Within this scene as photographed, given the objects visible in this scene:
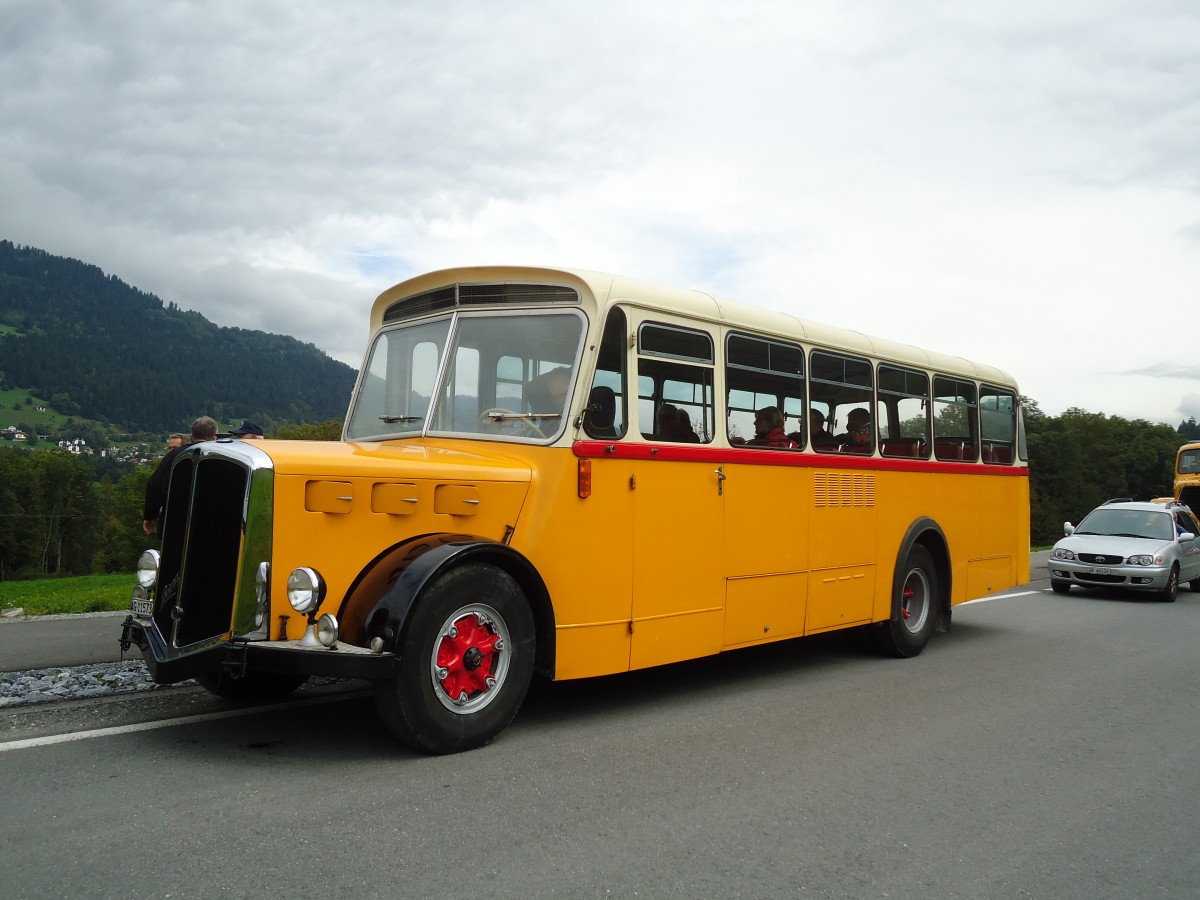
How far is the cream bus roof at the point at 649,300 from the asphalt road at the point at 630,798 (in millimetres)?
2740

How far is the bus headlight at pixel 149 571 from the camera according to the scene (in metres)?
5.70

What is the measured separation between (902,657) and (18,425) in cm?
18015

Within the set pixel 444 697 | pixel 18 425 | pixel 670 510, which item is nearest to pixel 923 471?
pixel 670 510

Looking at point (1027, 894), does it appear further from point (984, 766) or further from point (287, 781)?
point (287, 781)

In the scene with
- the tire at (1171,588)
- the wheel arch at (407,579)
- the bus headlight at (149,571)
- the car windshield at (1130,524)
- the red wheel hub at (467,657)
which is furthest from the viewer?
the car windshield at (1130,524)

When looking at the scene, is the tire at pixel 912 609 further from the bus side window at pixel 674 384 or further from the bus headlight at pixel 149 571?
the bus headlight at pixel 149 571

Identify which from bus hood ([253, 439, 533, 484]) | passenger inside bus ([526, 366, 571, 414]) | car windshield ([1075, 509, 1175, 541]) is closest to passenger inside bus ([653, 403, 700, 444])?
passenger inside bus ([526, 366, 571, 414])

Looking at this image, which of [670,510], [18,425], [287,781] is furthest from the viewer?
[18,425]

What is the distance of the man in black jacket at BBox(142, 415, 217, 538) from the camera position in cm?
711

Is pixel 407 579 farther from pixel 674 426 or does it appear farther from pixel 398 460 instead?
pixel 674 426

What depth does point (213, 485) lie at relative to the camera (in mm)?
5199

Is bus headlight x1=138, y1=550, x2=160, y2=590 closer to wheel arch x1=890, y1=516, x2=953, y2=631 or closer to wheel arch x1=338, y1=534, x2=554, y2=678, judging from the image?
wheel arch x1=338, y1=534, x2=554, y2=678

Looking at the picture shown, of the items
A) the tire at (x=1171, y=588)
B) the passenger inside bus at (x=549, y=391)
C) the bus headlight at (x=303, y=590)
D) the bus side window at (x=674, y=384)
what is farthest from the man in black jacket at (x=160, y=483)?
the tire at (x=1171, y=588)

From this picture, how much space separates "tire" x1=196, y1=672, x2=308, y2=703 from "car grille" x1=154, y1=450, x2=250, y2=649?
2.26 feet
